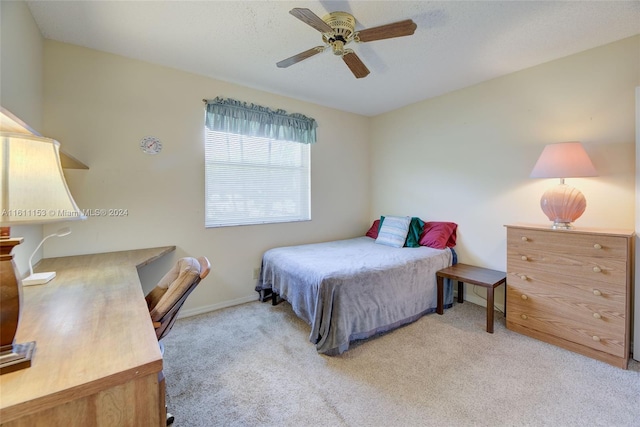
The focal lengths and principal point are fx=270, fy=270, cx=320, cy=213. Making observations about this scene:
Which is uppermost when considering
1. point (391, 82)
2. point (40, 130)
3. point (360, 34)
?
point (391, 82)

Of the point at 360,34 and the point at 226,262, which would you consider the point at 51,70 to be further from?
the point at 360,34

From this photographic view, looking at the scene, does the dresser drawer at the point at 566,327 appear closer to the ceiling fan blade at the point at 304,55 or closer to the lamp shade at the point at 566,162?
the lamp shade at the point at 566,162

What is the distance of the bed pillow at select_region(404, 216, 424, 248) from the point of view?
329 cm

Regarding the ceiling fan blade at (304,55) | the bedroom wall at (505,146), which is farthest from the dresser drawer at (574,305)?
the ceiling fan blade at (304,55)

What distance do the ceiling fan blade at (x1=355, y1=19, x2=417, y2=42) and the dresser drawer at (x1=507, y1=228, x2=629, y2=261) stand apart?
1908mm

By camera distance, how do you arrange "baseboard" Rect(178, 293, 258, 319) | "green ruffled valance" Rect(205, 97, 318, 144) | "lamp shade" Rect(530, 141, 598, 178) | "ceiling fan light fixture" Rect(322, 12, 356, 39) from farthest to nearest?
"green ruffled valance" Rect(205, 97, 318, 144) < "baseboard" Rect(178, 293, 258, 319) < "lamp shade" Rect(530, 141, 598, 178) < "ceiling fan light fixture" Rect(322, 12, 356, 39)

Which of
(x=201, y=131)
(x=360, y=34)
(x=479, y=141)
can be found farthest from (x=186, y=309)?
(x=479, y=141)

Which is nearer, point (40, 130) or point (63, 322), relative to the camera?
point (63, 322)

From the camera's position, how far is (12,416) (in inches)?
23.7

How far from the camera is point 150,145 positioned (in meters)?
2.60

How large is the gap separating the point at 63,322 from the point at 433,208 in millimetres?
3530

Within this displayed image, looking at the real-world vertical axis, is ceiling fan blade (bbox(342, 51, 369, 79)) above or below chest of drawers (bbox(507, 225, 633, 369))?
above

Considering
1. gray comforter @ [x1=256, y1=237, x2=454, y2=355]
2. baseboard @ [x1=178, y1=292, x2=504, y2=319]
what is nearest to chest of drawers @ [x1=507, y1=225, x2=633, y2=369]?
baseboard @ [x1=178, y1=292, x2=504, y2=319]

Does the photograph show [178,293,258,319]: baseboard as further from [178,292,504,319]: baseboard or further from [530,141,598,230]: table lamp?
[530,141,598,230]: table lamp
